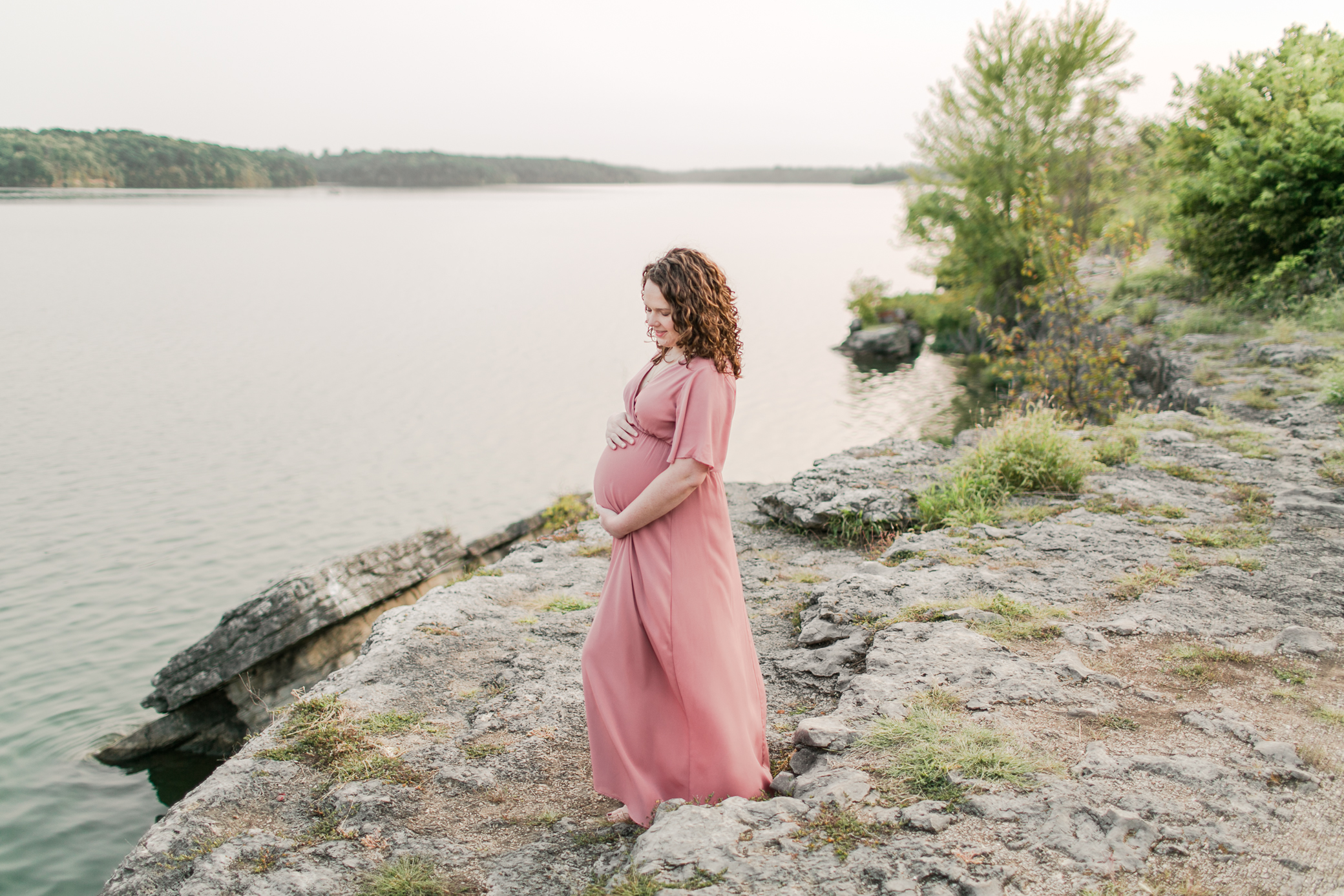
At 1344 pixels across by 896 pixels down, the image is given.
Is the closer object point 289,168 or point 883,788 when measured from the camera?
point 883,788

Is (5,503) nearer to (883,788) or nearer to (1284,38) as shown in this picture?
(883,788)

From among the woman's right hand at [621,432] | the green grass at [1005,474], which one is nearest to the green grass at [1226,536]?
the green grass at [1005,474]

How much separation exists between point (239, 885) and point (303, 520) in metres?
11.2

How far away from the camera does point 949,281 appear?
2909 centimetres

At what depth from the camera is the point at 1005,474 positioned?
7.09m

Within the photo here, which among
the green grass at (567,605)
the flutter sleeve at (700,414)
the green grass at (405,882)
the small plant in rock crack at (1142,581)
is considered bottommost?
the green grass at (567,605)

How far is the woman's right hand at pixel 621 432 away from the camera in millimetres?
3250

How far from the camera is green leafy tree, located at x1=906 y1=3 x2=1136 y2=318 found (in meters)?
25.4

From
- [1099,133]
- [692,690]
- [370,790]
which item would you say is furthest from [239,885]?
[1099,133]

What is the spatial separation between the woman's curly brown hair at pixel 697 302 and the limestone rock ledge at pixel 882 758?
176 centimetres

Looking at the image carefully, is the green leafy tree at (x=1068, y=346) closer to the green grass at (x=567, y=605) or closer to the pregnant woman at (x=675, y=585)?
the green grass at (x=567, y=605)

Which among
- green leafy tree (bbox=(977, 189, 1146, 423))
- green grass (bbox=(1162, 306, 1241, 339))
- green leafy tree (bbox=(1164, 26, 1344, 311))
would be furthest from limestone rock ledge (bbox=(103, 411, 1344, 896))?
green leafy tree (bbox=(1164, 26, 1344, 311))

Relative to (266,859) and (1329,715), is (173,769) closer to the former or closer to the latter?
(266,859)

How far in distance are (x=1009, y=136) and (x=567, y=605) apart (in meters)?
26.3
